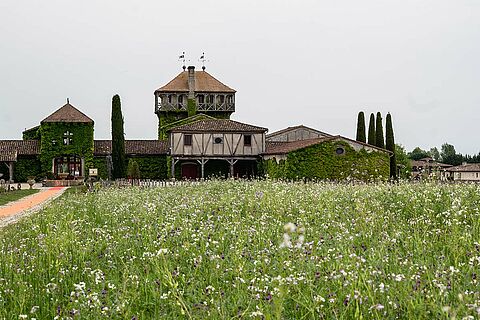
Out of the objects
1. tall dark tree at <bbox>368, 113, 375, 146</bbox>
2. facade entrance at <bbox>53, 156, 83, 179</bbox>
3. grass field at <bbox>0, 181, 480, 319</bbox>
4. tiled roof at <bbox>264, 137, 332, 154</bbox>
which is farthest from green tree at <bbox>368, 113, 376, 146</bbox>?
grass field at <bbox>0, 181, 480, 319</bbox>

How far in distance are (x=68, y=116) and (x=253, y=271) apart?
44380 mm

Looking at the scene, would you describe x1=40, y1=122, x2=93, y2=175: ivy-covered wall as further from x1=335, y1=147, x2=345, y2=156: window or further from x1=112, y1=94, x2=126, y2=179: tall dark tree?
x1=335, y1=147, x2=345, y2=156: window

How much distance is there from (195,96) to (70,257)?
5160 centimetres

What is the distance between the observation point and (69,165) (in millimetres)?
47938

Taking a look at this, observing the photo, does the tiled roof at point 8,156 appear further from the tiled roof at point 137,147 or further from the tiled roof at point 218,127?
the tiled roof at point 218,127

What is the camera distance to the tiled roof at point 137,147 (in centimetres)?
4844

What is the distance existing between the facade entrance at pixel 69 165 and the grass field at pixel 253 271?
3836 cm

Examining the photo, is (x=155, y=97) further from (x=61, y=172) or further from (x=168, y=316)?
(x=168, y=316)

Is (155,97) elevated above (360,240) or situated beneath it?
elevated above

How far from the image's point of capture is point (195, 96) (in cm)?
5856

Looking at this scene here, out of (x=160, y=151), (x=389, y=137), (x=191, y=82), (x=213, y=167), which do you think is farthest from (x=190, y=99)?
(x=389, y=137)

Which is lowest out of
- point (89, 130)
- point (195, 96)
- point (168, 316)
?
point (168, 316)

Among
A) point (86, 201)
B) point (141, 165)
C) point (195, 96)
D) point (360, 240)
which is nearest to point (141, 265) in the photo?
point (360, 240)

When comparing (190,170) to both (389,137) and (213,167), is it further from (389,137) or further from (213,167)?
(389,137)
